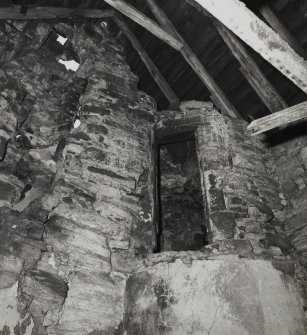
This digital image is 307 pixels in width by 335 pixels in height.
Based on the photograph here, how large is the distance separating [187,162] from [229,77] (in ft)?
4.71

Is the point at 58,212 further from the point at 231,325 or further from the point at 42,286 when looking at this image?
the point at 231,325

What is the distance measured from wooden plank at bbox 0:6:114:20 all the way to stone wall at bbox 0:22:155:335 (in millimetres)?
149

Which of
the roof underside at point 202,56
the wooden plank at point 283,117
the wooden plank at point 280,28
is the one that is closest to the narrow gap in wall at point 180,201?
the roof underside at point 202,56

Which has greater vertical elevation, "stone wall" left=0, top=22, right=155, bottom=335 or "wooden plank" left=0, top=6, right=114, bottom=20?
"wooden plank" left=0, top=6, right=114, bottom=20

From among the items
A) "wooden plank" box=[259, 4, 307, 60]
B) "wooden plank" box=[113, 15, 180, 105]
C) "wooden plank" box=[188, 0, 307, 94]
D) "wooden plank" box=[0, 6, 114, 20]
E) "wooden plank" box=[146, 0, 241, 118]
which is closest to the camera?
"wooden plank" box=[188, 0, 307, 94]

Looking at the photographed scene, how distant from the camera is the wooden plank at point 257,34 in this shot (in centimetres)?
189

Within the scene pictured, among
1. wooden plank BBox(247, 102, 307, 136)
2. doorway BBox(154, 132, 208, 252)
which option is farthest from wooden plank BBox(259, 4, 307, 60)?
doorway BBox(154, 132, 208, 252)

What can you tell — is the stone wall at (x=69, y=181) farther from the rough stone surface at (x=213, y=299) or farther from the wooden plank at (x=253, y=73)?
the wooden plank at (x=253, y=73)

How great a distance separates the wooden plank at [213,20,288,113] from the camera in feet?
10.9

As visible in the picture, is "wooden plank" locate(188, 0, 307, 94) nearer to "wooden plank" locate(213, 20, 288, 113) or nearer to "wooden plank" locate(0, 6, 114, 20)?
"wooden plank" locate(213, 20, 288, 113)

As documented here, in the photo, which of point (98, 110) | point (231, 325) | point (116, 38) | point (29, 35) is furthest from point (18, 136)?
point (231, 325)

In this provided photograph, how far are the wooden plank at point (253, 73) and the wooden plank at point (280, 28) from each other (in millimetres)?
378

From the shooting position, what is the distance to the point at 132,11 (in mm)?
3584

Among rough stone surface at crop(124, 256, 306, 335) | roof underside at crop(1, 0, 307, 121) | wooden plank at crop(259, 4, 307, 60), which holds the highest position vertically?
roof underside at crop(1, 0, 307, 121)
